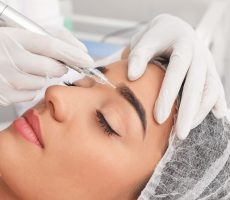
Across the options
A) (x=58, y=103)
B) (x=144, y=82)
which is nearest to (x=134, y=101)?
(x=144, y=82)

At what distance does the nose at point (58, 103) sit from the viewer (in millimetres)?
1035

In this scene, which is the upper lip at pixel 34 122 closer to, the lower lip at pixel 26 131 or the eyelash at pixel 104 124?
the lower lip at pixel 26 131

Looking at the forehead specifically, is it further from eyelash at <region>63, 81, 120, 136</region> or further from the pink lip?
the pink lip

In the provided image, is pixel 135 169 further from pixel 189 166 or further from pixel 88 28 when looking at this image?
pixel 88 28

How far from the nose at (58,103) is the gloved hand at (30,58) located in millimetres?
42

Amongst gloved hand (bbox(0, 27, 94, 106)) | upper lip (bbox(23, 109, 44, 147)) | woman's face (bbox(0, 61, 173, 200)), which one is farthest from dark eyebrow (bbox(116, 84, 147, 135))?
upper lip (bbox(23, 109, 44, 147))

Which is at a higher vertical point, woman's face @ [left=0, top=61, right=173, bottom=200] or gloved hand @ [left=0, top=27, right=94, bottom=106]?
gloved hand @ [left=0, top=27, right=94, bottom=106]

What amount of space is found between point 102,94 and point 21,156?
244 millimetres

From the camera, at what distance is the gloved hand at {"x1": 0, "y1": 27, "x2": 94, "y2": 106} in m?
1.03

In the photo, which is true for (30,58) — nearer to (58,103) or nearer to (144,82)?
(58,103)

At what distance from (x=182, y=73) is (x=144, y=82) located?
106 millimetres

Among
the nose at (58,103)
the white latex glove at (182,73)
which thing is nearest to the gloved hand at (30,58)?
the nose at (58,103)

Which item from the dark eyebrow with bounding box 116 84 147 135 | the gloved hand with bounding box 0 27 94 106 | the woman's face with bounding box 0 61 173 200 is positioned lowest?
the woman's face with bounding box 0 61 173 200

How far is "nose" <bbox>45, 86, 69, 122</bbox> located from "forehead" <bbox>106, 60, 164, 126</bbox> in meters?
0.14
